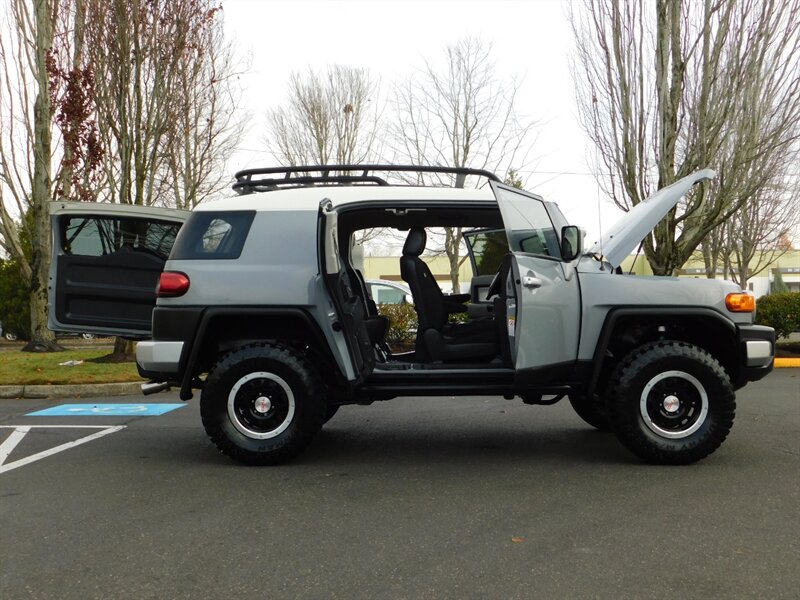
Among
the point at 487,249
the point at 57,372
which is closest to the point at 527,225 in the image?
the point at 487,249

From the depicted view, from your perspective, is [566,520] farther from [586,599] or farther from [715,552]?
[586,599]

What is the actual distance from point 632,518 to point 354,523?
1.48 meters

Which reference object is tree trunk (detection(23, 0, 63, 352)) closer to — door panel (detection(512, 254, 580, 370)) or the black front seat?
the black front seat

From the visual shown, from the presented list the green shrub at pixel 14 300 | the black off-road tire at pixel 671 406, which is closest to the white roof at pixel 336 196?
the black off-road tire at pixel 671 406

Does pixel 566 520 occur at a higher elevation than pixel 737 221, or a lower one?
lower

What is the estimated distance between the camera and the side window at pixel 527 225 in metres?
5.01

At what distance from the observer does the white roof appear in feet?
17.5

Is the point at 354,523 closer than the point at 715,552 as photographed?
No

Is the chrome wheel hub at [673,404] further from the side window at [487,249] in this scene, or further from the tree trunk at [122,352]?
the tree trunk at [122,352]

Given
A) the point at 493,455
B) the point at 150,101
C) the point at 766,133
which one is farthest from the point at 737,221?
the point at 493,455

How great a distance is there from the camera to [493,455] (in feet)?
18.2

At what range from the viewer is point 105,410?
26.9ft

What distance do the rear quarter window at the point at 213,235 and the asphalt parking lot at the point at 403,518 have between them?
154cm

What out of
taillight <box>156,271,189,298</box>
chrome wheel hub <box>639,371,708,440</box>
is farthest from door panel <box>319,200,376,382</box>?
chrome wheel hub <box>639,371,708,440</box>
